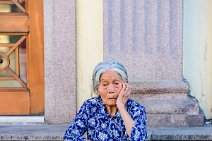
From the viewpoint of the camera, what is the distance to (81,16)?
18.0 ft

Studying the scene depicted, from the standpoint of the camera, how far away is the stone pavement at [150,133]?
4918 mm

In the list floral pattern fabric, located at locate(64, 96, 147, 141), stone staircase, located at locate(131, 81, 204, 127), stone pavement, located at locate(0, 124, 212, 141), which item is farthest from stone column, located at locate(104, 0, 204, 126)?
floral pattern fabric, located at locate(64, 96, 147, 141)

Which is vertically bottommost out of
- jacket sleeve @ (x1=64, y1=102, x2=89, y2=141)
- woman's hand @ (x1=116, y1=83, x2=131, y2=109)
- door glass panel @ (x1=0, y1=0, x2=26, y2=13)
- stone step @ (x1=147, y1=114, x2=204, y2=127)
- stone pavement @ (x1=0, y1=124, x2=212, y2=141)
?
stone pavement @ (x1=0, y1=124, x2=212, y2=141)

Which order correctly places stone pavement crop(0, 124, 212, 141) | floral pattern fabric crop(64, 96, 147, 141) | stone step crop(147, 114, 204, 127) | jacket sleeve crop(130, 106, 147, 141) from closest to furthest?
1. jacket sleeve crop(130, 106, 147, 141)
2. floral pattern fabric crop(64, 96, 147, 141)
3. stone pavement crop(0, 124, 212, 141)
4. stone step crop(147, 114, 204, 127)

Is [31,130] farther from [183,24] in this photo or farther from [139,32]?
[183,24]

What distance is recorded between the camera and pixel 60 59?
542 cm

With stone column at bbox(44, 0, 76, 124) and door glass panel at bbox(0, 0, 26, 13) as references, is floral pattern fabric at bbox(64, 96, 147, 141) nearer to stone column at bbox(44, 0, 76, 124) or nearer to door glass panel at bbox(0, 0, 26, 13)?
stone column at bbox(44, 0, 76, 124)

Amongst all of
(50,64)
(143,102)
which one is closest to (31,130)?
(50,64)

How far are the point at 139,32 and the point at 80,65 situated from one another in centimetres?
71

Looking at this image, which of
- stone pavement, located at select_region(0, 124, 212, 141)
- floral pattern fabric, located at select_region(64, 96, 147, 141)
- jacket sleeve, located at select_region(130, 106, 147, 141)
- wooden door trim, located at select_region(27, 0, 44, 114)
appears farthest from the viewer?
wooden door trim, located at select_region(27, 0, 44, 114)

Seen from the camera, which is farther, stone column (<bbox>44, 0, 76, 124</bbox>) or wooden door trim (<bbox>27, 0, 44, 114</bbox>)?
wooden door trim (<bbox>27, 0, 44, 114</bbox>)

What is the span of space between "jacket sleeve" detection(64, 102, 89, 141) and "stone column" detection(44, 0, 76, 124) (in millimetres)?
1638

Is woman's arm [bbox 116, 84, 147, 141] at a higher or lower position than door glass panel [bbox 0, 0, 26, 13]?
lower

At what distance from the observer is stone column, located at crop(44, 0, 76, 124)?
5406mm
